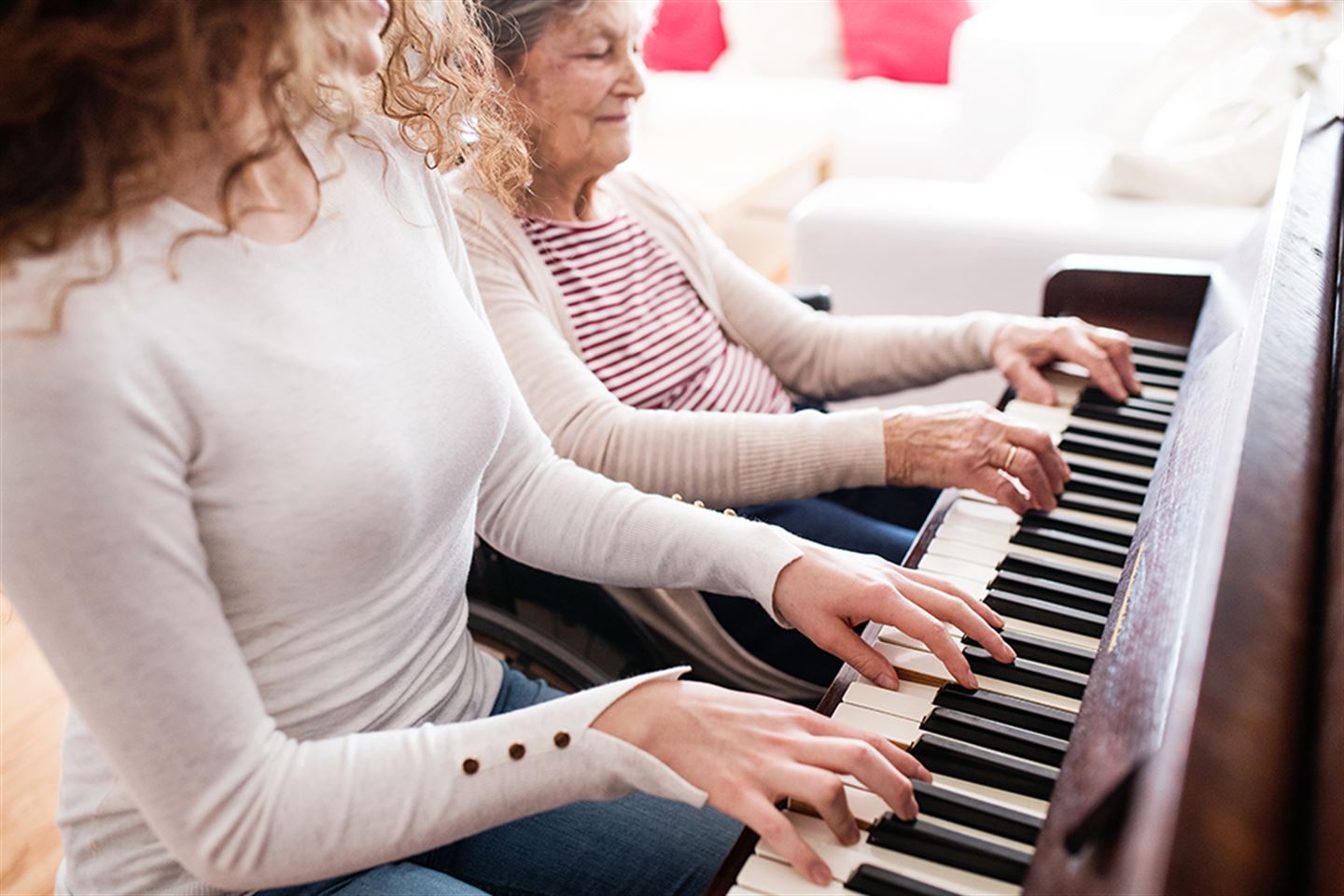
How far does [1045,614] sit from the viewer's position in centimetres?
101

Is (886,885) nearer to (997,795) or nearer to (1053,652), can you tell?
(997,795)

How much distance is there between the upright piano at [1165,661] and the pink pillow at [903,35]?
2.80 meters

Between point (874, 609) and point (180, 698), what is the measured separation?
50 cm

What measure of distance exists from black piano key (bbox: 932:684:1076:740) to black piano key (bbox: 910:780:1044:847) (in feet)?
0.33

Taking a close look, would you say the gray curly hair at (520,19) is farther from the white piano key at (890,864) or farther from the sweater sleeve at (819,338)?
the white piano key at (890,864)

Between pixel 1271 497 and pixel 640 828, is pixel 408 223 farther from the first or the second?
pixel 1271 497

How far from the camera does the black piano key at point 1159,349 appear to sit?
1.49m

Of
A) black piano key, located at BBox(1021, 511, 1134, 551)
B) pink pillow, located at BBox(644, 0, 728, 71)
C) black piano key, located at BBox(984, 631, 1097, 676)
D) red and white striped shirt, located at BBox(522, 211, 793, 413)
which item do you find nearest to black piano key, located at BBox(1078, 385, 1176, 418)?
black piano key, located at BBox(1021, 511, 1134, 551)

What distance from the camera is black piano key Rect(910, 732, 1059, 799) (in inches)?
31.7

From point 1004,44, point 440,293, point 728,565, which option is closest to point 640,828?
point 728,565

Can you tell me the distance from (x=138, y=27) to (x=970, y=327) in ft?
3.74

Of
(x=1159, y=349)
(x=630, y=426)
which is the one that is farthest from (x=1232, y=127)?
(x=630, y=426)

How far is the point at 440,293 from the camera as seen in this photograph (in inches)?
35.8

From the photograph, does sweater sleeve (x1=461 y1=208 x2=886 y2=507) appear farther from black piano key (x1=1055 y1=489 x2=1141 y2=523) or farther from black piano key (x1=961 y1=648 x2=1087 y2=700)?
black piano key (x1=961 y1=648 x2=1087 y2=700)
